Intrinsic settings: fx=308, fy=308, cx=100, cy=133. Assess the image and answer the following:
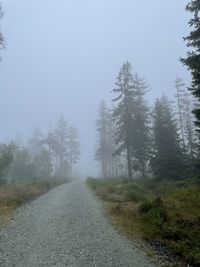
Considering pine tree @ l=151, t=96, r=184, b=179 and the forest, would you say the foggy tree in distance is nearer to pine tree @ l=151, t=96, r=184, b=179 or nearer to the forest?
the forest

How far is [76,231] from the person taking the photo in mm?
13656

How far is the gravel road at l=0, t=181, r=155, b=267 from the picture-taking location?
9852mm

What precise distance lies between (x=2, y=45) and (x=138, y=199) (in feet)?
54.8

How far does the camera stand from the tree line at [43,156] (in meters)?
49.1

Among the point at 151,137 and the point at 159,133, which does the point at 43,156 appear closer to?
the point at 151,137

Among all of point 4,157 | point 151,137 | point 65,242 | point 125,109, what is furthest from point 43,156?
point 65,242

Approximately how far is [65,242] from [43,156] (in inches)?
2149

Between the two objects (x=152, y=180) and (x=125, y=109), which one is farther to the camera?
(x=125, y=109)

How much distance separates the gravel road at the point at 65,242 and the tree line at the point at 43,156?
21.0 m

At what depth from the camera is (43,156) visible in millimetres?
65438

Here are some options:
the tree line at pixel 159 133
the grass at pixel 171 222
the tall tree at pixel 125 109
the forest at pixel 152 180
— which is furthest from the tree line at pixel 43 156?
the grass at pixel 171 222

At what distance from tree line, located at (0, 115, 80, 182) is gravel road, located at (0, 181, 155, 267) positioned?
21.0 metres

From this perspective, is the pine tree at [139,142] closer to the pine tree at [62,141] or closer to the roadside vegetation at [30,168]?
the roadside vegetation at [30,168]

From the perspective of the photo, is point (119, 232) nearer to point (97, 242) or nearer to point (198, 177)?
point (97, 242)
